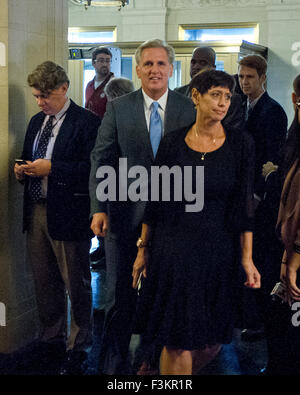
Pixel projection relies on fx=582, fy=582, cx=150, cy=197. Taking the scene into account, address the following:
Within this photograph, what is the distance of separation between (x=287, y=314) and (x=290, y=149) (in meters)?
0.77

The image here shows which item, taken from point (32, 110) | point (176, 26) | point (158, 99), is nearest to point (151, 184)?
point (158, 99)

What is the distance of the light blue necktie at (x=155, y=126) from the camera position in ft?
9.70

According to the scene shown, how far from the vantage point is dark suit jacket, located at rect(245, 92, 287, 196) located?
3.62 meters

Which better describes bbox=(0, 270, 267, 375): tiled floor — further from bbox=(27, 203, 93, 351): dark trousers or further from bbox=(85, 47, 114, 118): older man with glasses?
bbox=(85, 47, 114, 118): older man with glasses

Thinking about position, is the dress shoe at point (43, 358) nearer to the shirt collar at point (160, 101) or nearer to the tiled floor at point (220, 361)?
the tiled floor at point (220, 361)

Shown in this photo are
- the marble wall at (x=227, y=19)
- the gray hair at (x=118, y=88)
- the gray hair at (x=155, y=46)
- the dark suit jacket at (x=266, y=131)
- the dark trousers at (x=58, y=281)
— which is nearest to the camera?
the gray hair at (x=155, y=46)

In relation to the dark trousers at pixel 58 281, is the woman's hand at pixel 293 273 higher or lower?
higher

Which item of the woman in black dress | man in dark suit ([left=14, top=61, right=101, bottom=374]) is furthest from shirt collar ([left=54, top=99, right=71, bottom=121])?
the woman in black dress

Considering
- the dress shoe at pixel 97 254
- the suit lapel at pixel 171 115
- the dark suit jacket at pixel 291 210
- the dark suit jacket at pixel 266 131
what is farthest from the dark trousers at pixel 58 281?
the dress shoe at pixel 97 254

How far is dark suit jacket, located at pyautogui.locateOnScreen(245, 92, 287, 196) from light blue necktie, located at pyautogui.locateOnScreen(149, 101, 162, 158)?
2.96 feet

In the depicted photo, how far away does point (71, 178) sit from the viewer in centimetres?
332

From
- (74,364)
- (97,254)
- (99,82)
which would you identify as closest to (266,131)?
(74,364)

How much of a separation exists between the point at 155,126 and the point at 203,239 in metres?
0.73

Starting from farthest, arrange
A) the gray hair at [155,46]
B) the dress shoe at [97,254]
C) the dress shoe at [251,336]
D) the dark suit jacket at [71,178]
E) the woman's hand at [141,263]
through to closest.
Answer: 1. the dress shoe at [97,254]
2. the dress shoe at [251,336]
3. the dark suit jacket at [71,178]
4. the gray hair at [155,46]
5. the woman's hand at [141,263]
